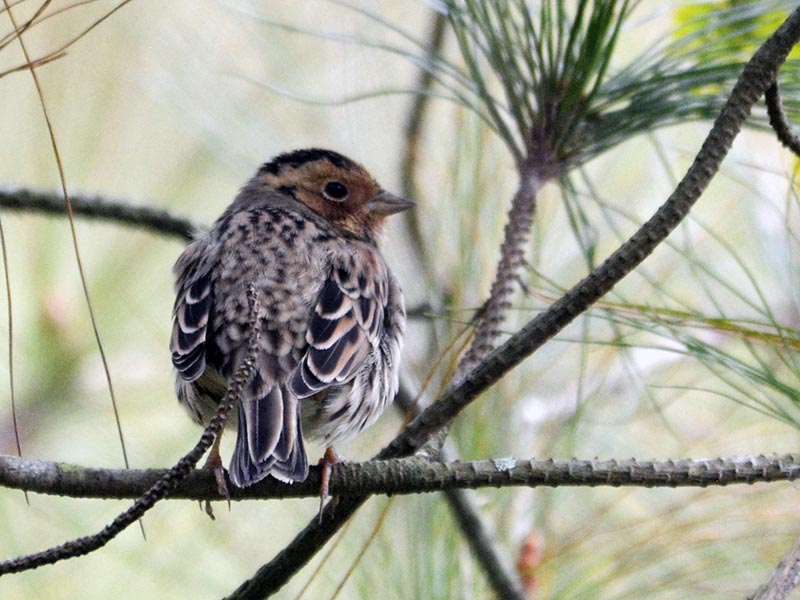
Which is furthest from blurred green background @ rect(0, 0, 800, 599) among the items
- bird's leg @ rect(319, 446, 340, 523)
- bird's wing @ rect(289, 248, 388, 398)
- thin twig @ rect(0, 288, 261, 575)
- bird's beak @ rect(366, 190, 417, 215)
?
thin twig @ rect(0, 288, 261, 575)

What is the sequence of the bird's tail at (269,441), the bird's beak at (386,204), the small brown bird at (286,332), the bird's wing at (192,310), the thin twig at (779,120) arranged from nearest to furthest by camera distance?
the thin twig at (779,120) → the bird's tail at (269,441) → the small brown bird at (286,332) → the bird's wing at (192,310) → the bird's beak at (386,204)

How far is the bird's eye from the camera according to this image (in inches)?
162

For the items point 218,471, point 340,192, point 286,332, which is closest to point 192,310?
point 286,332

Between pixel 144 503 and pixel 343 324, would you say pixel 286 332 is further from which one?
pixel 144 503

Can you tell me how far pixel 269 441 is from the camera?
2.74 m

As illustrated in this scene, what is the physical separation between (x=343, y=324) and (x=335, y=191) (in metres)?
0.99

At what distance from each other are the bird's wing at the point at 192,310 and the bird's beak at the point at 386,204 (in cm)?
69

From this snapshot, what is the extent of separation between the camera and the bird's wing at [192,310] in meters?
3.02

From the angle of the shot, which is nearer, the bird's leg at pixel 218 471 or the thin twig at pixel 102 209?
the bird's leg at pixel 218 471

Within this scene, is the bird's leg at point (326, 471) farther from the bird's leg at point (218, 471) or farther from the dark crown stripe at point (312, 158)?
the dark crown stripe at point (312, 158)

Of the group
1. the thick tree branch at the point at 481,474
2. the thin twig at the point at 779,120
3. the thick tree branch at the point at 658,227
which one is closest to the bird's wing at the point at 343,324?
the thick tree branch at the point at 481,474

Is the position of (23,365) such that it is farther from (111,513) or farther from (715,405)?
(715,405)

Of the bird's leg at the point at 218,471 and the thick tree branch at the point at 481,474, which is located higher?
the bird's leg at the point at 218,471

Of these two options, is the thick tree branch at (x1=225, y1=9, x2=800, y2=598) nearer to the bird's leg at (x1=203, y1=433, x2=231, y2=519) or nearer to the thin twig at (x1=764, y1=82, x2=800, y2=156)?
the thin twig at (x1=764, y1=82, x2=800, y2=156)
